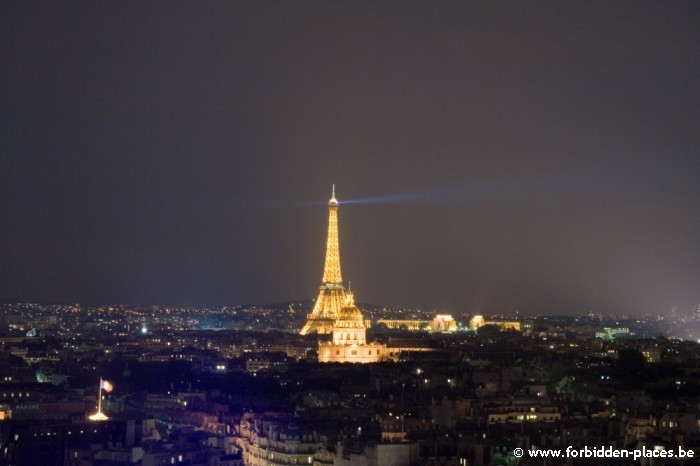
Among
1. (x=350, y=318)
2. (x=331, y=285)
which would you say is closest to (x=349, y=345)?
(x=350, y=318)

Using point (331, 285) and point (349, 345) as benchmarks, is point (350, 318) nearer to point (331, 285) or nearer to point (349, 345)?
point (349, 345)

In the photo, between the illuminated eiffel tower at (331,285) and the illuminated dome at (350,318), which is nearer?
the illuminated dome at (350,318)

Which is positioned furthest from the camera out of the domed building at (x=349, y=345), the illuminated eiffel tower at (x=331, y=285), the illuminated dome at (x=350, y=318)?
the illuminated eiffel tower at (x=331, y=285)

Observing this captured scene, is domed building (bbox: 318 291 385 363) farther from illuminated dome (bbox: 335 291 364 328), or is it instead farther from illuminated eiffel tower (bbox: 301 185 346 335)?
illuminated eiffel tower (bbox: 301 185 346 335)

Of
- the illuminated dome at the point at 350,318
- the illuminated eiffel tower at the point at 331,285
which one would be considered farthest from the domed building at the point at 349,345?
the illuminated eiffel tower at the point at 331,285

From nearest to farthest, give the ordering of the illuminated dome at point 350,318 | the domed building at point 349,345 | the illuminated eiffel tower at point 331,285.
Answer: the domed building at point 349,345
the illuminated dome at point 350,318
the illuminated eiffel tower at point 331,285

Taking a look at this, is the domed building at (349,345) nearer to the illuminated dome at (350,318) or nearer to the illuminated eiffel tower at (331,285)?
the illuminated dome at (350,318)
